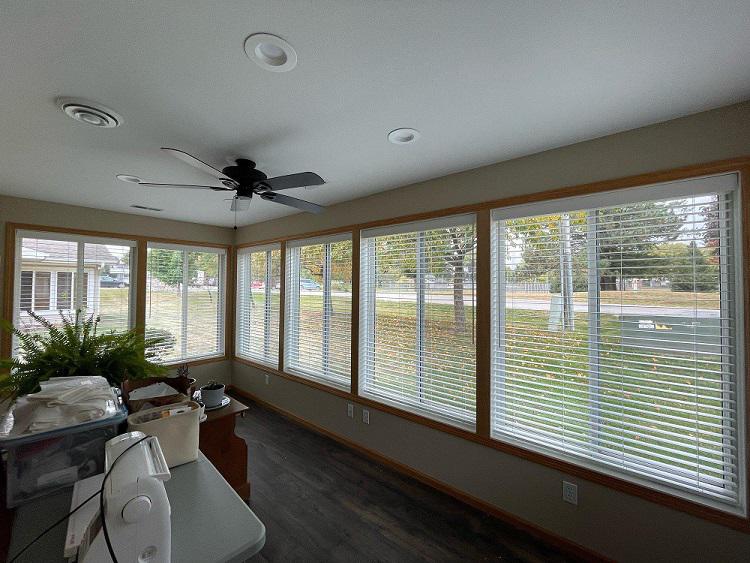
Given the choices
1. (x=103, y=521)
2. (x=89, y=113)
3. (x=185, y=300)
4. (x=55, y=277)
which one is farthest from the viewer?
(x=185, y=300)

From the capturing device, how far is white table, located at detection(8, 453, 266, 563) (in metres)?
0.86

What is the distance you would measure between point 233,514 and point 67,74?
196cm

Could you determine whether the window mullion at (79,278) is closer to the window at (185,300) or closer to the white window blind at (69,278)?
the white window blind at (69,278)

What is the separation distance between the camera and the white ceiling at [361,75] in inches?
43.3

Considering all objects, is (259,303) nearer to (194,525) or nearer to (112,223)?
(112,223)

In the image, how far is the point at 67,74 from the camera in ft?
4.61

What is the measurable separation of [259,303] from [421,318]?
9.22 ft

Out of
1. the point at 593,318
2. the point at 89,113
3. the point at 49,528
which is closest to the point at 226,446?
the point at 49,528

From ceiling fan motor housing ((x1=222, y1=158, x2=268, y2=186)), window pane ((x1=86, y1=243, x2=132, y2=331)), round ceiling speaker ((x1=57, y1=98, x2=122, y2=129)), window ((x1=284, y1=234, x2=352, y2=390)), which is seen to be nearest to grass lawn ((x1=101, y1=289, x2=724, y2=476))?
window ((x1=284, y1=234, x2=352, y2=390))

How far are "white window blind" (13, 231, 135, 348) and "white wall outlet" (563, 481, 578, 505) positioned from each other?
4.75m

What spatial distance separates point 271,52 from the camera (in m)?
1.28

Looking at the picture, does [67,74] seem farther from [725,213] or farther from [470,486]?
[470,486]

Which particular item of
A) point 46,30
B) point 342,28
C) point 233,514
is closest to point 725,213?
point 342,28

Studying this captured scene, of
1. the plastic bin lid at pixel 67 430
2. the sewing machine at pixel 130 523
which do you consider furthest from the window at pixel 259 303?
the sewing machine at pixel 130 523
